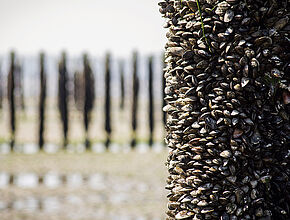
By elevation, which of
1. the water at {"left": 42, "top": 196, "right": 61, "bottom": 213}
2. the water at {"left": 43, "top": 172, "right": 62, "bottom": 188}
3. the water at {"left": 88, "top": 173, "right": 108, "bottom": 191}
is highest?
the water at {"left": 43, "top": 172, "right": 62, "bottom": 188}

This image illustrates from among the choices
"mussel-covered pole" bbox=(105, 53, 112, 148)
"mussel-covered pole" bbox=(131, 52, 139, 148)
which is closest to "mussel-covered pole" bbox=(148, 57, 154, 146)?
"mussel-covered pole" bbox=(131, 52, 139, 148)

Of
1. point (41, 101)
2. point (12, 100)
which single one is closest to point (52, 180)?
point (41, 101)

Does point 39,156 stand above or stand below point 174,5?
below

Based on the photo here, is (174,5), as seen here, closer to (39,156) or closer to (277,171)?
(277,171)

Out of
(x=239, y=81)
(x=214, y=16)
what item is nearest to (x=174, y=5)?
(x=214, y=16)

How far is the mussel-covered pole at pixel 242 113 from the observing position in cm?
241

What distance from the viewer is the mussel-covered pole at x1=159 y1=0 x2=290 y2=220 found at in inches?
94.8

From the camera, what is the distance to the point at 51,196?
419 inches

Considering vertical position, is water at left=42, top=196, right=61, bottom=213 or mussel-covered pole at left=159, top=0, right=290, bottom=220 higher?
mussel-covered pole at left=159, top=0, right=290, bottom=220

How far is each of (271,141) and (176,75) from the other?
78cm

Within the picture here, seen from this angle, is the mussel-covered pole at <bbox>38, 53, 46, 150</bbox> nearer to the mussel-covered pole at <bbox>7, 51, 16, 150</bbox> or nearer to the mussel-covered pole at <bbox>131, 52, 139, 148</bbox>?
the mussel-covered pole at <bbox>7, 51, 16, 150</bbox>

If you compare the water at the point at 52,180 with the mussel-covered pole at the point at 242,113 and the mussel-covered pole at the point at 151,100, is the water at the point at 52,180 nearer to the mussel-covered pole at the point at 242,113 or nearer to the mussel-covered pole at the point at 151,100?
the mussel-covered pole at the point at 151,100

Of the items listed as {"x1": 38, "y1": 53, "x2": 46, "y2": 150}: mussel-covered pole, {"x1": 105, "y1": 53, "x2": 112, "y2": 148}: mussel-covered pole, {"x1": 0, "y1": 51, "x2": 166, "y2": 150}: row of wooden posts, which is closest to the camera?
{"x1": 38, "y1": 53, "x2": 46, "y2": 150}: mussel-covered pole

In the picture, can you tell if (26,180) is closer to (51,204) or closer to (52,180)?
(52,180)
